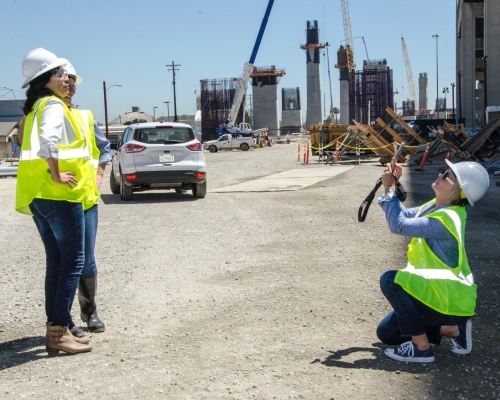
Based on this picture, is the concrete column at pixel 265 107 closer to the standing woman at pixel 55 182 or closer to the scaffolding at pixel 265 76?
the scaffolding at pixel 265 76

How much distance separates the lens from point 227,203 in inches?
560

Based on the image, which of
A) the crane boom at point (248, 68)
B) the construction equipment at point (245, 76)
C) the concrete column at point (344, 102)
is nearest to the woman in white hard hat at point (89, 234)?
the construction equipment at point (245, 76)

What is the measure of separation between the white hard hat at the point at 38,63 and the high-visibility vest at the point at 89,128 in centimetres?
34

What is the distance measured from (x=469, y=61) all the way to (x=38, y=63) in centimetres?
6443

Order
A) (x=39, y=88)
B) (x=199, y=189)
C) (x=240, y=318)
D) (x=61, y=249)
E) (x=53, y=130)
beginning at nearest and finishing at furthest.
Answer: (x=53, y=130)
(x=61, y=249)
(x=39, y=88)
(x=240, y=318)
(x=199, y=189)

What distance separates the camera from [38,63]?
461 centimetres

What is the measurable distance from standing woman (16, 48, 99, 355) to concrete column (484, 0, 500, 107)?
4561 cm

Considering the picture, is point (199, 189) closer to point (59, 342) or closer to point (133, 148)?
point (133, 148)

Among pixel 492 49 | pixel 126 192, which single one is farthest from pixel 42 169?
pixel 492 49

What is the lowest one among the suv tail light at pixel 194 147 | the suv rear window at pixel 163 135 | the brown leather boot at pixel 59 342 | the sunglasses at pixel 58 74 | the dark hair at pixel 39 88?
the brown leather boot at pixel 59 342

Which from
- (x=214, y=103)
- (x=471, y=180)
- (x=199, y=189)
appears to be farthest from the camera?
(x=214, y=103)

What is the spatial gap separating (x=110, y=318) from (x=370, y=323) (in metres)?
2.04

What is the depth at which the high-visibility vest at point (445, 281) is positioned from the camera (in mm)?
4156

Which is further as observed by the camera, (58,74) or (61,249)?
(58,74)
